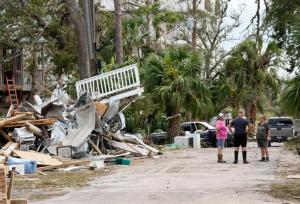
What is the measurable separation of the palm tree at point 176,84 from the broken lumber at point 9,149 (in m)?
12.7

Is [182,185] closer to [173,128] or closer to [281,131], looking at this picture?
[173,128]

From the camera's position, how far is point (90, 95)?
76.3 feet

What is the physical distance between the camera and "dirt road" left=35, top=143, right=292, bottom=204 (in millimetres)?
11414

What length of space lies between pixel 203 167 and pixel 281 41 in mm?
13659

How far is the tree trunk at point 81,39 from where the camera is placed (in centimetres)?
2858

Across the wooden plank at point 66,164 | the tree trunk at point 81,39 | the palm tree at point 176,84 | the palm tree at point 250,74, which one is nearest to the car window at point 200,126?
the palm tree at point 176,84

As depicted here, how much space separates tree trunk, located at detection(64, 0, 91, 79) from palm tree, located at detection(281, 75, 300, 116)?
9.06 metres

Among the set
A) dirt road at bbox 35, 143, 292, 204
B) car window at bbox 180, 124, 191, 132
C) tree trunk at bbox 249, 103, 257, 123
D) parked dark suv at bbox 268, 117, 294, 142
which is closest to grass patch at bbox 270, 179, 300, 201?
dirt road at bbox 35, 143, 292, 204

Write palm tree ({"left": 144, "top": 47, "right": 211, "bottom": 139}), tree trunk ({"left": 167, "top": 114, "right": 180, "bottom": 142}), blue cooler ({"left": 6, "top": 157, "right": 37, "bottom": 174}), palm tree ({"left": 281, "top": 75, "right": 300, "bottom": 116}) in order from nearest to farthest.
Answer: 1. blue cooler ({"left": 6, "top": 157, "right": 37, "bottom": 174})
2. palm tree ({"left": 281, "top": 75, "right": 300, "bottom": 116})
3. palm tree ({"left": 144, "top": 47, "right": 211, "bottom": 139})
4. tree trunk ({"left": 167, "top": 114, "right": 180, "bottom": 142})

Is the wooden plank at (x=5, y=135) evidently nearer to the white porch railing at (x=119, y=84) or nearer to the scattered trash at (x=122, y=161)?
the white porch railing at (x=119, y=84)

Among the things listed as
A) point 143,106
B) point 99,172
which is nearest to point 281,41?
point 143,106

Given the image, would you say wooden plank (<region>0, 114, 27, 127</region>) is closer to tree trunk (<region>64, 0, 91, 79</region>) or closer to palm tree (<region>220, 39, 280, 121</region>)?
tree trunk (<region>64, 0, 91, 79</region>)

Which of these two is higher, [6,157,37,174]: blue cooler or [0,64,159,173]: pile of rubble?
[0,64,159,173]: pile of rubble

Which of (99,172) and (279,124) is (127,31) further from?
(99,172)
